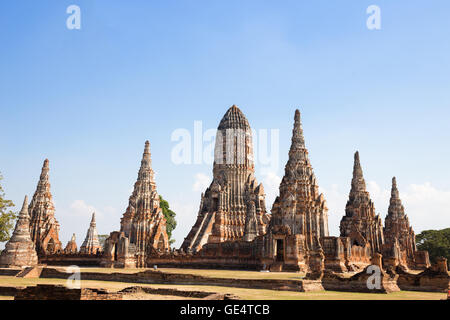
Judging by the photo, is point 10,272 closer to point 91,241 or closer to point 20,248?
point 20,248

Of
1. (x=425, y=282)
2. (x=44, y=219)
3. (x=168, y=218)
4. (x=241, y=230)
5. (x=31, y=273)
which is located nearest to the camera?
(x=425, y=282)

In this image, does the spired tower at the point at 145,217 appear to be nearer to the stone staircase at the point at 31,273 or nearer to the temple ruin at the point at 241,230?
the temple ruin at the point at 241,230

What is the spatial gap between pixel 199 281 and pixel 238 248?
15.7m

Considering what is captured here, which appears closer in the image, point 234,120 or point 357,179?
point 357,179

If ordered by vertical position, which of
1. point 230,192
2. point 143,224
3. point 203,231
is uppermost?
point 230,192

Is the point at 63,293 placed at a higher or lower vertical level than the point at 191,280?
higher

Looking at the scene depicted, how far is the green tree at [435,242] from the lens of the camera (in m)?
57.4

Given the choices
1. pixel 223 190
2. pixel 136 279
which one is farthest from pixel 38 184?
pixel 136 279

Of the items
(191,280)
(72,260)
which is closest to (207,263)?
(191,280)

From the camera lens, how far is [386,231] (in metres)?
57.6

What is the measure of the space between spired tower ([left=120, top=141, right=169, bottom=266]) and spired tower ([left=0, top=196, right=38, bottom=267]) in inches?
386

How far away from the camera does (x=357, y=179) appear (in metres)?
51.9

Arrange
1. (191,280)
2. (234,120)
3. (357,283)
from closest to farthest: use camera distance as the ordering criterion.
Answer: (357,283), (191,280), (234,120)

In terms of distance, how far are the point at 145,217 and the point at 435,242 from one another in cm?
4081
